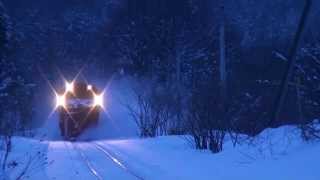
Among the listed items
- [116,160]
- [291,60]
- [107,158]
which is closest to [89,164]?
[116,160]

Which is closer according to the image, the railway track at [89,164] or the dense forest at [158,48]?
the railway track at [89,164]

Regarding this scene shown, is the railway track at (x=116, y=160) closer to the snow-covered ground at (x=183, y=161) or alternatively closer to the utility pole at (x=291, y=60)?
the snow-covered ground at (x=183, y=161)

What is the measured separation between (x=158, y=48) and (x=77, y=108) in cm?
1740

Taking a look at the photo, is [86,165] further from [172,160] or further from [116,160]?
[172,160]

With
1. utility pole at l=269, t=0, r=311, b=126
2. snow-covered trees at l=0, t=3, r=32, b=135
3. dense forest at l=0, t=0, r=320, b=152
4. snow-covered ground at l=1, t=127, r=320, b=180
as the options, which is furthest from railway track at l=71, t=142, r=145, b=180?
snow-covered trees at l=0, t=3, r=32, b=135

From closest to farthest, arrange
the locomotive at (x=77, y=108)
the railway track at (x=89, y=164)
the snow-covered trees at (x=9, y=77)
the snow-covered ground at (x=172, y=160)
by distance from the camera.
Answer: the snow-covered ground at (x=172, y=160), the railway track at (x=89, y=164), the locomotive at (x=77, y=108), the snow-covered trees at (x=9, y=77)

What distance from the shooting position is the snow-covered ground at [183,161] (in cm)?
1095

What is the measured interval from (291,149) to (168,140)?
7604 millimetres

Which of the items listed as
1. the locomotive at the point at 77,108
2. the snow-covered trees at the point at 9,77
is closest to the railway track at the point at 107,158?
the locomotive at the point at 77,108

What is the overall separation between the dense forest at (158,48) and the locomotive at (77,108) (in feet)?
5.94

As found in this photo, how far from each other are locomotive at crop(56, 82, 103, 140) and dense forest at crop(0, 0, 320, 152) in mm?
1812

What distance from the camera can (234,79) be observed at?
3653 centimetres

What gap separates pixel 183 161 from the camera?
14.5 metres

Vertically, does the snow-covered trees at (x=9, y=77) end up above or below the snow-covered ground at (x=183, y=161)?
above
